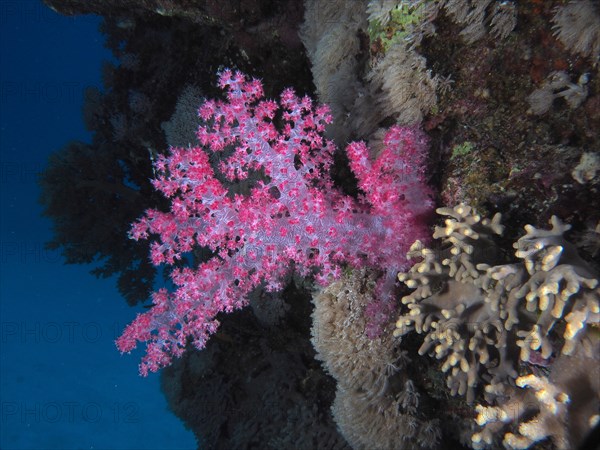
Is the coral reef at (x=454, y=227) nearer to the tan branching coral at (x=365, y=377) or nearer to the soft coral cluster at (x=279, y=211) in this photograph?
the tan branching coral at (x=365, y=377)

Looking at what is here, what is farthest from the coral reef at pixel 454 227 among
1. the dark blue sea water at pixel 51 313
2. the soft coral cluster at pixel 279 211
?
the dark blue sea water at pixel 51 313

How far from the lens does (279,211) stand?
3.16 m

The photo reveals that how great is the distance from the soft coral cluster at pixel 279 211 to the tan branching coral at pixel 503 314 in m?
0.44

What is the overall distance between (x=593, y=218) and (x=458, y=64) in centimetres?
138

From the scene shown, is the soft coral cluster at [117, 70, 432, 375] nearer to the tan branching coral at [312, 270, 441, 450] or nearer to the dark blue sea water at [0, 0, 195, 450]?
the tan branching coral at [312, 270, 441, 450]

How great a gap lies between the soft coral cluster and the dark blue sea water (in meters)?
14.5

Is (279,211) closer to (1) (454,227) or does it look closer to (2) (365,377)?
(1) (454,227)

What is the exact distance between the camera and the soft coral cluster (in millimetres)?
3002

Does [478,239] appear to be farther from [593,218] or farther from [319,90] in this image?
[319,90]

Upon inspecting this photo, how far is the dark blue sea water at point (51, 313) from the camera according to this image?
2881cm

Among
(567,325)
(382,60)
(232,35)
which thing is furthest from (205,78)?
(567,325)

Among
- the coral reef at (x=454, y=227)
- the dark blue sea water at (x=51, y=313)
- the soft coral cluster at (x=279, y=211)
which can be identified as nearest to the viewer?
the coral reef at (x=454, y=227)

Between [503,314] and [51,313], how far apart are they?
150 ft

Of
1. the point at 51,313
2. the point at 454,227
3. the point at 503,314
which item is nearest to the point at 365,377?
the point at 503,314
